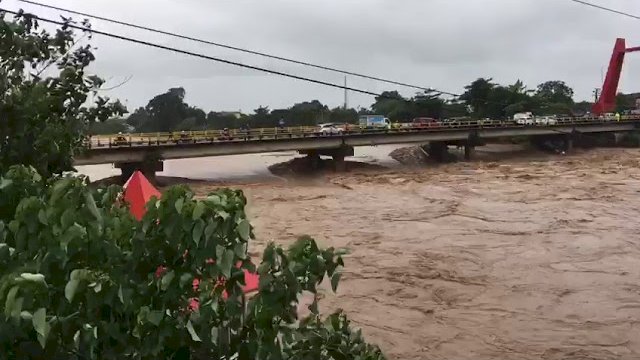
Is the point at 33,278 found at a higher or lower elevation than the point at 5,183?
lower

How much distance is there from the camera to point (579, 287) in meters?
11.7

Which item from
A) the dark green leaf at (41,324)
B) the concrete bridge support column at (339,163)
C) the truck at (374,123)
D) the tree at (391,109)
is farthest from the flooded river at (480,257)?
the tree at (391,109)

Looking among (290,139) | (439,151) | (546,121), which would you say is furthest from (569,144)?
(290,139)

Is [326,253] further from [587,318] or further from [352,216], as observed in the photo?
[352,216]

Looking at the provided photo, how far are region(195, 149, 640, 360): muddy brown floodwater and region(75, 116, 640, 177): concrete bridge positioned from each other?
12.1 feet

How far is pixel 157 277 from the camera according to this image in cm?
173

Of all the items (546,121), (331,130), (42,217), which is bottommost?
(42,217)

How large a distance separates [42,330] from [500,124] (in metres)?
45.1

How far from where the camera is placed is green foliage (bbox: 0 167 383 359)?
1600 mm

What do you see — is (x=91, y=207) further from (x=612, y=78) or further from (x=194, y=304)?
(x=612, y=78)

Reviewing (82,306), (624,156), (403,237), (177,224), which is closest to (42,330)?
(82,306)

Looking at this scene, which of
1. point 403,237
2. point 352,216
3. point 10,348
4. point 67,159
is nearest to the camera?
point 10,348

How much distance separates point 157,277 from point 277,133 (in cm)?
3318

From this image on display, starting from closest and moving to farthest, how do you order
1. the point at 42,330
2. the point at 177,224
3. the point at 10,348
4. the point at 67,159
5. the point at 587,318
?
the point at 42,330 < the point at 10,348 < the point at 177,224 < the point at 67,159 < the point at 587,318
